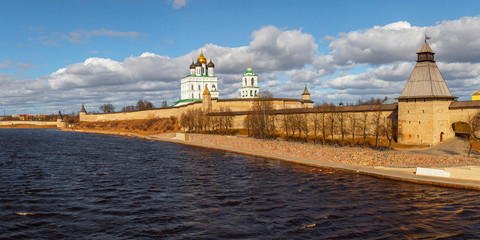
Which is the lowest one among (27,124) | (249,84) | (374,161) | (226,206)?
(226,206)

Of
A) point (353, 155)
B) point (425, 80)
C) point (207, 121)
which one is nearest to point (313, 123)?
point (425, 80)

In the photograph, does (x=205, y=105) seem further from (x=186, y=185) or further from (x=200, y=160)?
(x=186, y=185)

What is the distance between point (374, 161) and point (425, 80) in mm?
11669

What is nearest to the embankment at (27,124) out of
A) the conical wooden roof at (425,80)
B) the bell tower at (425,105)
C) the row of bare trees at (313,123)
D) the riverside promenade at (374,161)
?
the row of bare trees at (313,123)

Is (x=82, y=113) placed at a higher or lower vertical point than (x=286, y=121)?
higher

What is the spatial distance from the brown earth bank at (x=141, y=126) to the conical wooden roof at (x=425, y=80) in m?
53.3

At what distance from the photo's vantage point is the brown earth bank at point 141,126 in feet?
260

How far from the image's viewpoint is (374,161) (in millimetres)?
28141

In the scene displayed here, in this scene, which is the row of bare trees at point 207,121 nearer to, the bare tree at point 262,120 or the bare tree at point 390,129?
the bare tree at point 262,120

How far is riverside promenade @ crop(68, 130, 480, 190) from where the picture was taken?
22.3 m

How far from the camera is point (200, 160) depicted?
36.5 metres

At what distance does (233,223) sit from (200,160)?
21.0 m

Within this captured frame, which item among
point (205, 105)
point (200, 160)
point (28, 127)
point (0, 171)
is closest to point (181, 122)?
point (205, 105)

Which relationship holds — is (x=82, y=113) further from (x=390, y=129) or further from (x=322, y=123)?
(x=390, y=129)
